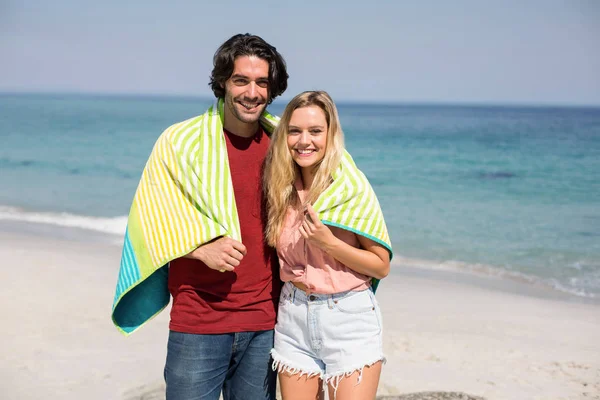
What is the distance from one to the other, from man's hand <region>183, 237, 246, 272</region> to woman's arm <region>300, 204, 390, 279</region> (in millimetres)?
256

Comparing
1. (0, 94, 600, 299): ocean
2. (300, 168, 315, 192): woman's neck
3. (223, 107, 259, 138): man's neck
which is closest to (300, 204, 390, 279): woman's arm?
(300, 168, 315, 192): woman's neck

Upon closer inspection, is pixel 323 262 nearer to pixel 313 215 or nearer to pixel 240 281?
pixel 313 215

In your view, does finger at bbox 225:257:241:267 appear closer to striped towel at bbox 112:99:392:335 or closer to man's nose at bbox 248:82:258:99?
striped towel at bbox 112:99:392:335

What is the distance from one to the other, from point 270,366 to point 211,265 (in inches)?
Answer: 22.6

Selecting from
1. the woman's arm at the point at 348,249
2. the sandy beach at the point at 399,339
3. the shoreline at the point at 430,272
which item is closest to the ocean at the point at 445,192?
the shoreline at the point at 430,272

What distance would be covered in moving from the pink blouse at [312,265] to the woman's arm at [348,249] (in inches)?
1.8

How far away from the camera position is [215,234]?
2.64 m

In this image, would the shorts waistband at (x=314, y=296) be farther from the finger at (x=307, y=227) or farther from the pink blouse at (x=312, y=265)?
the finger at (x=307, y=227)

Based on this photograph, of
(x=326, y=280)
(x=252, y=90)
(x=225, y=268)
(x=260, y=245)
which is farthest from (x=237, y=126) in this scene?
(x=326, y=280)

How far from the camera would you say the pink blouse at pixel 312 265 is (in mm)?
2688

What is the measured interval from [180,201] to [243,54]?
0.66 metres

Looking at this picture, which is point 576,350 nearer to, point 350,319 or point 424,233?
point 350,319

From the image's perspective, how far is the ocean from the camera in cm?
993

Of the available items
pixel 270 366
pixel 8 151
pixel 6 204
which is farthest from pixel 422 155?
pixel 270 366
